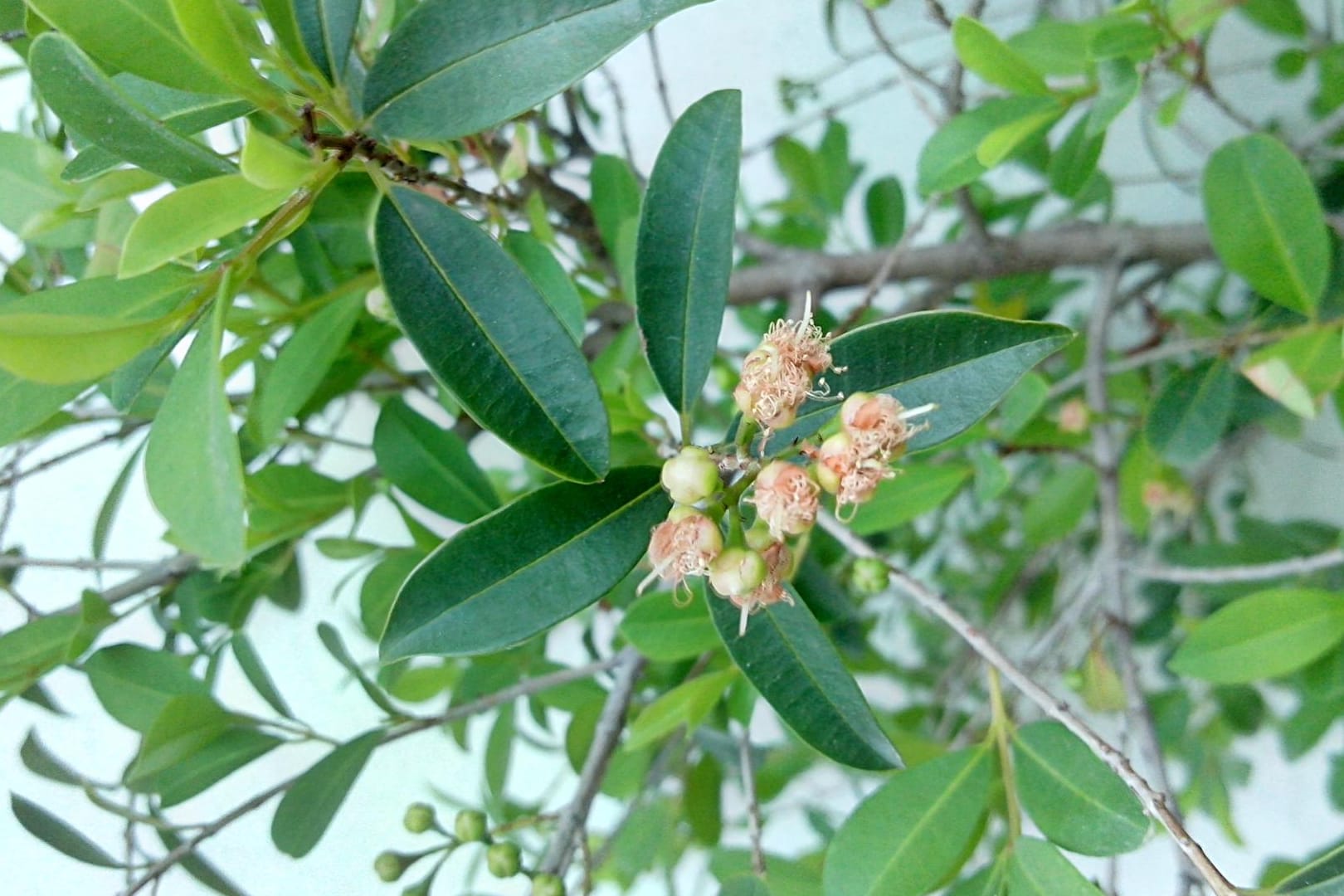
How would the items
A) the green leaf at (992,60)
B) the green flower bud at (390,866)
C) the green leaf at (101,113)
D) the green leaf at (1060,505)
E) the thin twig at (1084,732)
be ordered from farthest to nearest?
the green leaf at (1060,505)
the green flower bud at (390,866)
the green leaf at (992,60)
the thin twig at (1084,732)
the green leaf at (101,113)

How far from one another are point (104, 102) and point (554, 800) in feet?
3.56

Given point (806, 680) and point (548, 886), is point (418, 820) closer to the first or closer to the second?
point (548, 886)

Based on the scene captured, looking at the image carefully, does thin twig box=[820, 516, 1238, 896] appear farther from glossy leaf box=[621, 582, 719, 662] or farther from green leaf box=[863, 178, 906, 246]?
green leaf box=[863, 178, 906, 246]

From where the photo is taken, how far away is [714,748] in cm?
84

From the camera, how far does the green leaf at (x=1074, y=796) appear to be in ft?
1.71

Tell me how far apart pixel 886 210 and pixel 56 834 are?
962 millimetres

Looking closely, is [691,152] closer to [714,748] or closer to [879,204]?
[714,748]

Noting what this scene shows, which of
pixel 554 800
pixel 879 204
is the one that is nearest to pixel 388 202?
pixel 879 204

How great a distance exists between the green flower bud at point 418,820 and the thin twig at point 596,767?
0.31ft

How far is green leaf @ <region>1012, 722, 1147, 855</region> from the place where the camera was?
20.5 inches

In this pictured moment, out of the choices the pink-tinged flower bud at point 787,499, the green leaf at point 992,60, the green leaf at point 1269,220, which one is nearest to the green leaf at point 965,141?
the green leaf at point 992,60

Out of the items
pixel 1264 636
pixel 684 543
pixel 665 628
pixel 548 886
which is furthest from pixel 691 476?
pixel 1264 636

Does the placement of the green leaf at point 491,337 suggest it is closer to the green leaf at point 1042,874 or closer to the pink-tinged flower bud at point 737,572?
the pink-tinged flower bud at point 737,572

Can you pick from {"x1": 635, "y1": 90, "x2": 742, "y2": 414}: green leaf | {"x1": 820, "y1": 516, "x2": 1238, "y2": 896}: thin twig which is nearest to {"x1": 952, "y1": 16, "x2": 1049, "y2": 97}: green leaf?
{"x1": 635, "y1": 90, "x2": 742, "y2": 414}: green leaf
